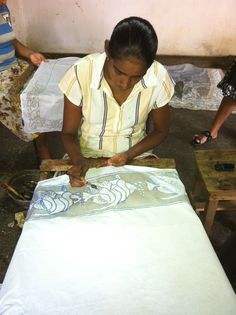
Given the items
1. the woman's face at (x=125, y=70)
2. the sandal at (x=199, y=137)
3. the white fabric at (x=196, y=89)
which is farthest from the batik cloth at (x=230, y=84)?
the woman's face at (x=125, y=70)

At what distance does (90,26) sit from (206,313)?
10.7ft

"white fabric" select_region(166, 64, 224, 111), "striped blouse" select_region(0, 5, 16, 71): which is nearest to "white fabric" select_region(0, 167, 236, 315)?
"striped blouse" select_region(0, 5, 16, 71)

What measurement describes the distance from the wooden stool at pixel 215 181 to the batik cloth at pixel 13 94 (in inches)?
44.5

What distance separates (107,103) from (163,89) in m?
0.25

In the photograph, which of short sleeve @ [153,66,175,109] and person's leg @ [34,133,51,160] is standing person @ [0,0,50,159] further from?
short sleeve @ [153,66,175,109]

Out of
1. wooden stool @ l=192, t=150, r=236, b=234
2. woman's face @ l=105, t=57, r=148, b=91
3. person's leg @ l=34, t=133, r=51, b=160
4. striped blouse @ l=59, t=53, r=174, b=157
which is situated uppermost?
woman's face @ l=105, t=57, r=148, b=91

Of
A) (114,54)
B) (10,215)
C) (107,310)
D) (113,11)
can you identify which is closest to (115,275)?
(107,310)

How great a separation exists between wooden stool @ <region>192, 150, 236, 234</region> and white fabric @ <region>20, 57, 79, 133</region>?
0.87 metres

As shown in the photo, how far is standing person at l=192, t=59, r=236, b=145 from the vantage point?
246 cm

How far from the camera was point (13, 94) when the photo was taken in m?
1.96

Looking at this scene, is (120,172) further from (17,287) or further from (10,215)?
(10,215)

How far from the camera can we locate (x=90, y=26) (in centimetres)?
346

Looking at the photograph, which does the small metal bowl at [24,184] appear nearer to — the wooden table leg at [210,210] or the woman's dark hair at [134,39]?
the wooden table leg at [210,210]

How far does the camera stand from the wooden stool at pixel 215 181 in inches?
60.7
